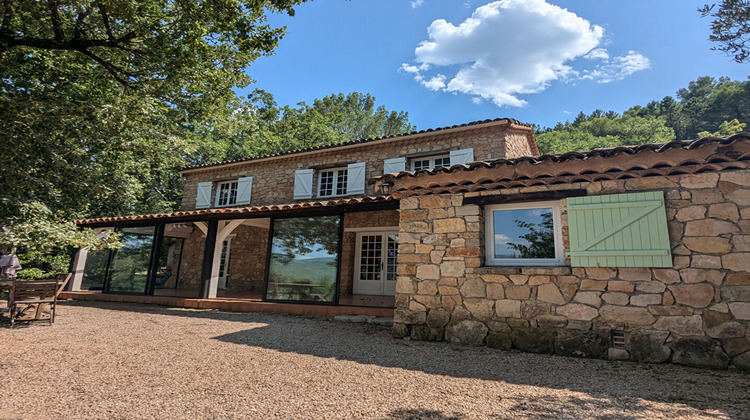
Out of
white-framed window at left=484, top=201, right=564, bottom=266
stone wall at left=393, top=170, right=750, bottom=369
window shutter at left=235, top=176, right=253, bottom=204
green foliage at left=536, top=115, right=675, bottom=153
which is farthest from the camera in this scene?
green foliage at left=536, top=115, right=675, bottom=153

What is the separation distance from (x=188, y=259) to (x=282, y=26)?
9663 millimetres

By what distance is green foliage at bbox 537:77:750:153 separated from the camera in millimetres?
23266

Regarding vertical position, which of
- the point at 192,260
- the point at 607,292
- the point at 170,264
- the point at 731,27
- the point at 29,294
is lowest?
the point at 29,294

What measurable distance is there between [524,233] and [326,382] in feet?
10.4

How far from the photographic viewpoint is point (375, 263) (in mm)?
9633

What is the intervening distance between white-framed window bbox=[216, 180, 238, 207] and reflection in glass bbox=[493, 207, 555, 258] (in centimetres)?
1005

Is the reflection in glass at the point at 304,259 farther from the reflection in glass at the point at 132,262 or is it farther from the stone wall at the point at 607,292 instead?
Result: the reflection in glass at the point at 132,262

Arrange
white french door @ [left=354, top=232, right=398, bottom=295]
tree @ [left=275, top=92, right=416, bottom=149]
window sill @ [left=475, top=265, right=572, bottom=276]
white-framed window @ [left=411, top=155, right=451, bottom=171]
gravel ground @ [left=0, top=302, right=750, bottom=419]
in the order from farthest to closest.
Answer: tree @ [left=275, top=92, right=416, bottom=149] < white-framed window @ [left=411, top=155, right=451, bottom=171] < white french door @ [left=354, top=232, right=398, bottom=295] < window sill @ [left=475, top=265, right=572, bottom=276] < gravel ground @ [left=0, top=302, right=750, bottom=419]

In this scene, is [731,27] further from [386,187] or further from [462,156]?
[386,187]

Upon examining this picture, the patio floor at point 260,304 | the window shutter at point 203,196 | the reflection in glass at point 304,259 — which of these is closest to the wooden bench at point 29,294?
the patio floor at point 260,304

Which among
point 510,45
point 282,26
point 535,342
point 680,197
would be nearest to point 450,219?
point 535,342

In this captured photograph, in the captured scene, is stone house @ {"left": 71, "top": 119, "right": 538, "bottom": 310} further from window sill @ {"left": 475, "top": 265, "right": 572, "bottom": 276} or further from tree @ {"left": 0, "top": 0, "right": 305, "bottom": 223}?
tree @ {"left": 0, "top": 0, "right": 305, "bottom": 223}

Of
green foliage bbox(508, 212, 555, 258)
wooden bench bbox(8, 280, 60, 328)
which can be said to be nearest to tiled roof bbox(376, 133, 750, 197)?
green foliage bbox(508, 212, 555, 258)

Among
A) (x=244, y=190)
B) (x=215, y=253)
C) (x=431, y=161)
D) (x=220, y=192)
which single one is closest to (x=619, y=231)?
(x=431, y=161)
